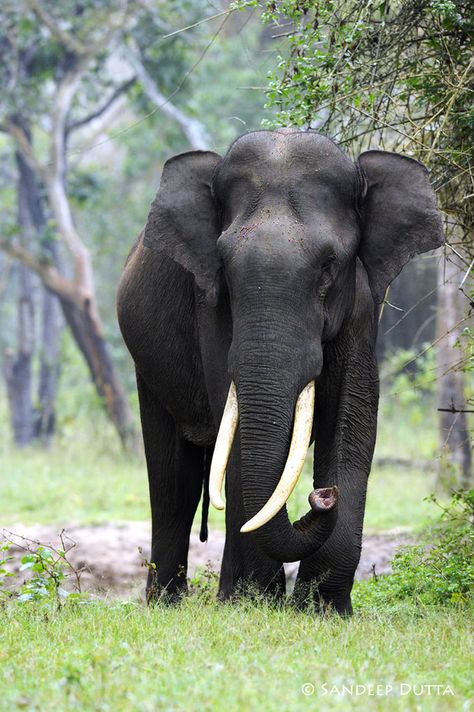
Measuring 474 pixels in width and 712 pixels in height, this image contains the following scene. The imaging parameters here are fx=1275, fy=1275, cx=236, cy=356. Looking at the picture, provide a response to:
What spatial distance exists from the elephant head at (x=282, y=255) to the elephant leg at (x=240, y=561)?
1.41 ft

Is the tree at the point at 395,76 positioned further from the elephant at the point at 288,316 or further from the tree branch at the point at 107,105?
the tree branch at the point at 107,105

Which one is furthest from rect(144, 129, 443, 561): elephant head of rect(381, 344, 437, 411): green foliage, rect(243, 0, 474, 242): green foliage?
rect(381, 344, 437, 411): green foliage

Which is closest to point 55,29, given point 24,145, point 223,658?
point 24,145

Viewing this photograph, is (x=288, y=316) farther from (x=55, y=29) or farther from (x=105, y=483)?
(x=55, y=29)

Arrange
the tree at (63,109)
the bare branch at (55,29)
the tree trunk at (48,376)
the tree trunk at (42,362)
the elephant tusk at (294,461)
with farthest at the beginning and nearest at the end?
the tree trunk at (48,376), the tree trunk at (42,362), the bare branch at (55,29), the tree at (63,109), the elephant tusk at (294,461)

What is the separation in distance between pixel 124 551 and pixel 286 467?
5.66 meters

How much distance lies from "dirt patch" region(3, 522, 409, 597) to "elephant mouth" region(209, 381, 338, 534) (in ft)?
10.4

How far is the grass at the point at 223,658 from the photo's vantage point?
4281mm

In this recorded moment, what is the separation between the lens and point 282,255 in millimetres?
5773

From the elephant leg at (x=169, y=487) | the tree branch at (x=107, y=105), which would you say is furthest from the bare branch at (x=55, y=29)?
the elephant leg at (x=169, y=487)

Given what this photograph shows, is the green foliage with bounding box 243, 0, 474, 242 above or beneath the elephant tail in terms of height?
above

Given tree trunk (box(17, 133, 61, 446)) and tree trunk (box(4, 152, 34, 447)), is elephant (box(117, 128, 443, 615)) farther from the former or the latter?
tree trunk (box(4, 152, 34, 447))

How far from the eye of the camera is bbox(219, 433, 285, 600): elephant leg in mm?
6332

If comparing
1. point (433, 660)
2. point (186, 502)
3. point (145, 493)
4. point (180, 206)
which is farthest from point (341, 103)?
point (145, 493)
